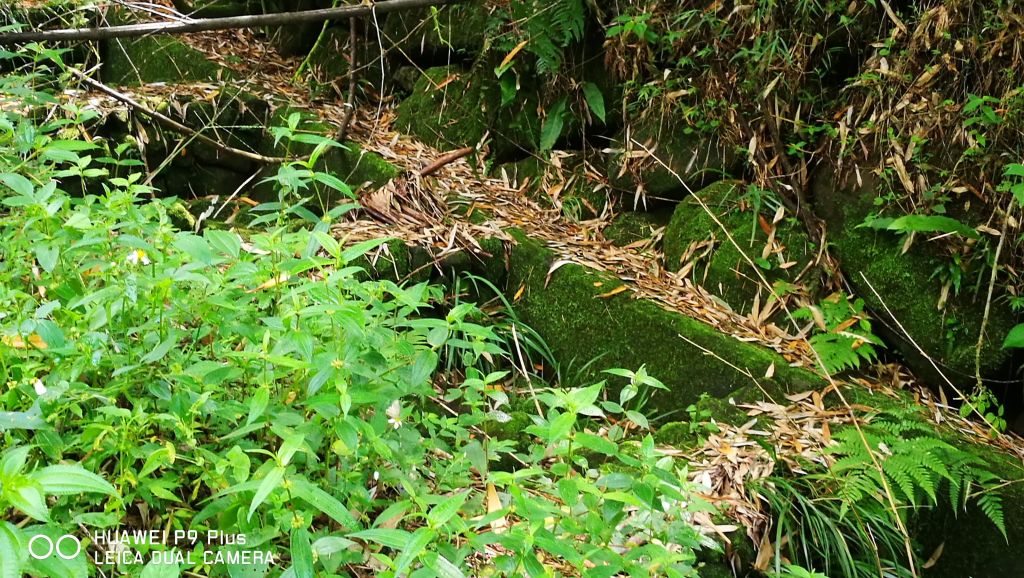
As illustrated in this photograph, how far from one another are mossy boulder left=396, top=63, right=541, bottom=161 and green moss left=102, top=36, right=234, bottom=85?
59.6 inches

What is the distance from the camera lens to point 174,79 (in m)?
5.81

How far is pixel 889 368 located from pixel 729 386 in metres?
0.94

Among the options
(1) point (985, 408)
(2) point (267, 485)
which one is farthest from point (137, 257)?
(1) point (985, 408)

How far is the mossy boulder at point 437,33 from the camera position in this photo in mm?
5320

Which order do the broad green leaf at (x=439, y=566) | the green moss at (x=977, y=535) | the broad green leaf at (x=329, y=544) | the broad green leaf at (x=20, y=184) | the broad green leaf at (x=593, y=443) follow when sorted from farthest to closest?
the green moss at (x=977, y=535) < the broad green leaf at (x=20, y=184) < the broad green leaf at (x=593, y=443) < the broad green leaf at (x=329, y=544) < the broad green leaf at (x=439, y=566)

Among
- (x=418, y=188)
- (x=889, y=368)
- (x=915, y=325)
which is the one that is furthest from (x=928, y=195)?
(x=418, y=188)

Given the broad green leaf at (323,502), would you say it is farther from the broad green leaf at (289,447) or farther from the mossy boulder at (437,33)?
the mossy boulder at (437,33)

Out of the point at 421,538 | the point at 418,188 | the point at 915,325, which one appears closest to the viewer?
the point at 421,538

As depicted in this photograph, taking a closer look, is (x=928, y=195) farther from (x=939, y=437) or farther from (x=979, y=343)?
(x=939, y=437)

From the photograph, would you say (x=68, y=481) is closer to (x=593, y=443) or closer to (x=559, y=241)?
(x=593, y=443)

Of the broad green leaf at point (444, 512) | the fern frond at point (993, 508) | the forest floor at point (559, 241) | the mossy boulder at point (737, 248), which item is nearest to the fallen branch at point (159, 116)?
the forest floor at point (559, 241)

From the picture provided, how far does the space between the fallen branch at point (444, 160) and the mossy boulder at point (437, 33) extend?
2.32 ft

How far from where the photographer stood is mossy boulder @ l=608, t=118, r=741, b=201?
456 cm

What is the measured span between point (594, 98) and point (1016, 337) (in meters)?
2.72
